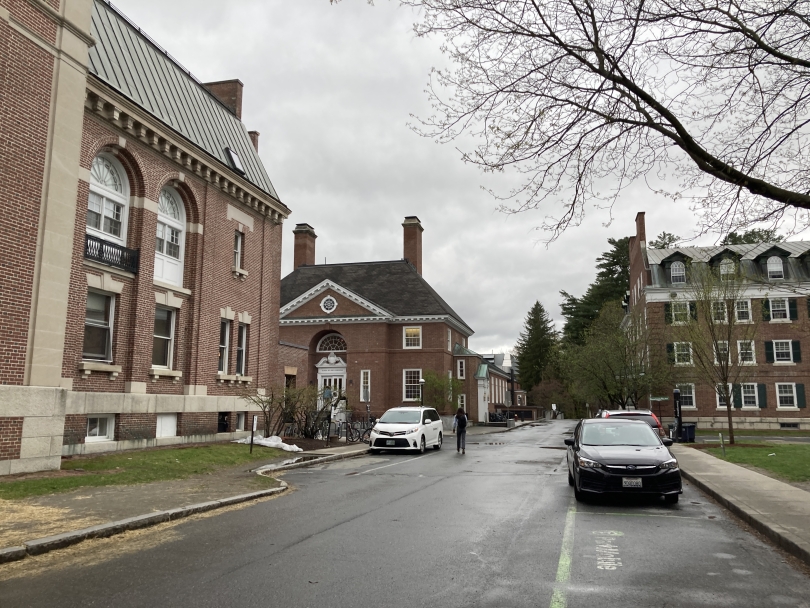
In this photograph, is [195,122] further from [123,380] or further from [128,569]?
[128,569]

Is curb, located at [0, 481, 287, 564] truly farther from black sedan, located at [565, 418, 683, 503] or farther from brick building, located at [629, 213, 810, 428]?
brick building, located at [629, 213, 810, 428]

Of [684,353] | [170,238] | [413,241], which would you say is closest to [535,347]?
[413,241]

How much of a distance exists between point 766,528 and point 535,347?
85432 mm

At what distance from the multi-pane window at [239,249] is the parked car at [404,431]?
7828mm

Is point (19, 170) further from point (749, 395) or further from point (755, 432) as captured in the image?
point (749, 395)

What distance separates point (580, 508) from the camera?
10.1 m

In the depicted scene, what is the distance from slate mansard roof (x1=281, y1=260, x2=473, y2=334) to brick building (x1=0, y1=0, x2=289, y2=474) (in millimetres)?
20778

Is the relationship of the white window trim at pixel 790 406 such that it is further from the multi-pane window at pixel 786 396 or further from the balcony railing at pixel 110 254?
the balcony railing at pixel 110 254

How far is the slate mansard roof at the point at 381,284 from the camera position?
153 feet

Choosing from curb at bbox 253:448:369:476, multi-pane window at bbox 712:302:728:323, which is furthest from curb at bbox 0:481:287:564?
multi-pane window at bbox 712:302:728:323

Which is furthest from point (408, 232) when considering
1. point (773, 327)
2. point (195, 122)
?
point (195, 122)

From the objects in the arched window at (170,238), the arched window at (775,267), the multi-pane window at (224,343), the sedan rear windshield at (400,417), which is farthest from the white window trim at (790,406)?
the arched window at (170,238)

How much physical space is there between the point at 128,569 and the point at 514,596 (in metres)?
3.82

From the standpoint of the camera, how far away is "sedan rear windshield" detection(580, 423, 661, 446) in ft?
37.8
